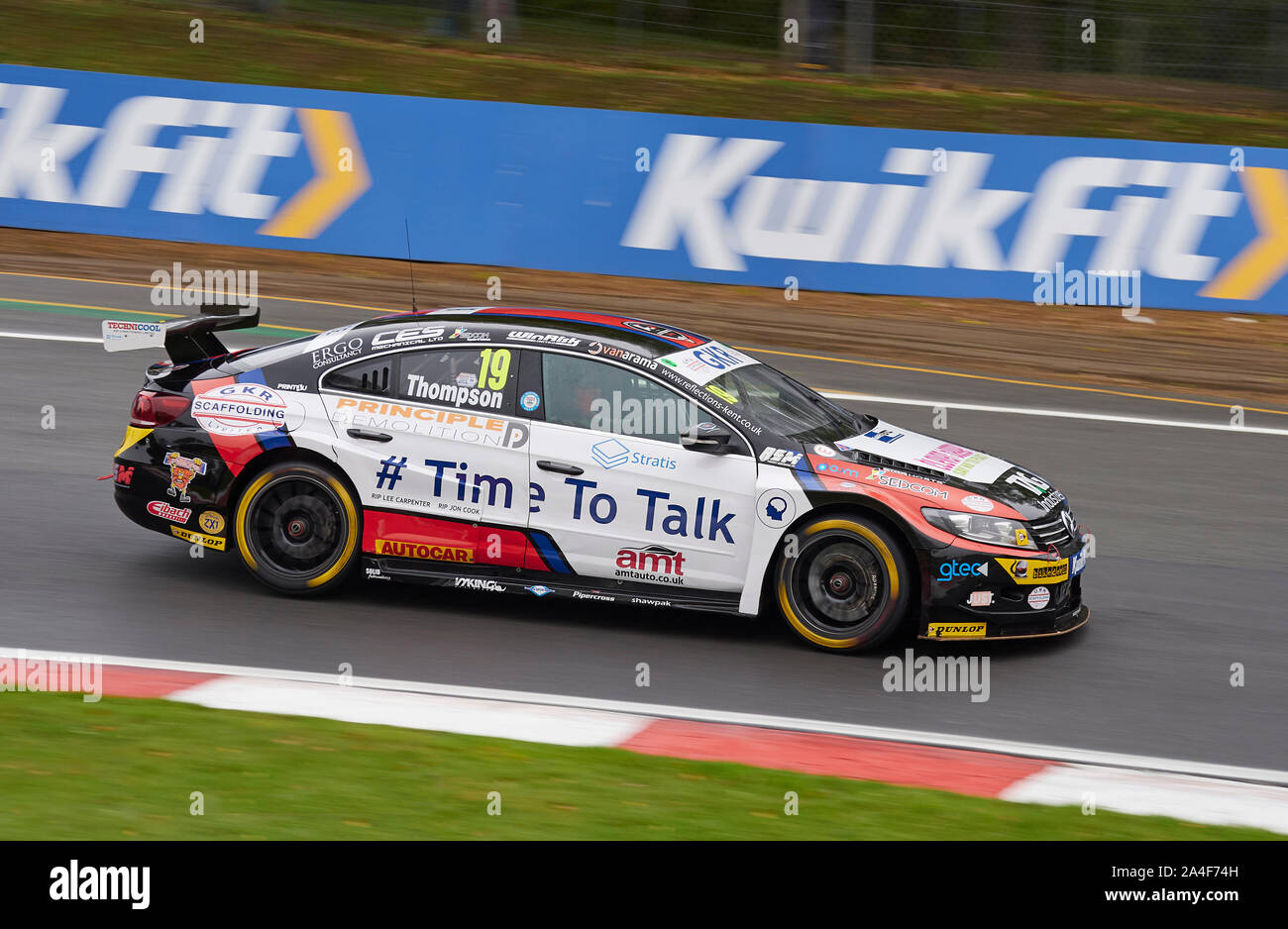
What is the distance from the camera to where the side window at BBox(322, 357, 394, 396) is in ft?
27.8

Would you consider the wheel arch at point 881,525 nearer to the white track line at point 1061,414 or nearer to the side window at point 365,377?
the side window at point 365,377

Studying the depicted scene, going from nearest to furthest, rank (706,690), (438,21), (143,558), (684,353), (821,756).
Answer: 1. (821,756)
2. (706,690)
3. (684,353)
4. (143,558)
5. (438,21)

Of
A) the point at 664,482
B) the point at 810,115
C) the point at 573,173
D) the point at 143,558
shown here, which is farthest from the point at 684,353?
the point at 810,115

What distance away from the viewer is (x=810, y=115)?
23484mm

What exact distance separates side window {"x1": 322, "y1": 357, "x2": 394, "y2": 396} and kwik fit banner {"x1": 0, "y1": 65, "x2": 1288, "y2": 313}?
965cm

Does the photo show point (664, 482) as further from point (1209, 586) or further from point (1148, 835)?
point (1209, 586)

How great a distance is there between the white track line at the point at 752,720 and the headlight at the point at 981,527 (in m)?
1.14

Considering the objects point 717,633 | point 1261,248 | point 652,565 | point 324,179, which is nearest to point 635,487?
point 652,565

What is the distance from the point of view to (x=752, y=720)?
717 cm

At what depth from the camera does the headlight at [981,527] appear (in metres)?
7.80

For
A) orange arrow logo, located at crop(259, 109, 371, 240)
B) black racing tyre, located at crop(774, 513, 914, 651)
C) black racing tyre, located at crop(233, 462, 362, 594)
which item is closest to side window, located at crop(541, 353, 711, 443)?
black racing tyre, located at crop(774, 513, 914, 651)

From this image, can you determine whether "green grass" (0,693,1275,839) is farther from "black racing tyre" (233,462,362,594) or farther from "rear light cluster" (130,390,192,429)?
"rear light cluster" (130,390,192,429)

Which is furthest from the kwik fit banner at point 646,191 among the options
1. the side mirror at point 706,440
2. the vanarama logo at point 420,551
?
the vanarama logo at point 420,551

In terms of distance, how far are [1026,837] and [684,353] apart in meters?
3.60
